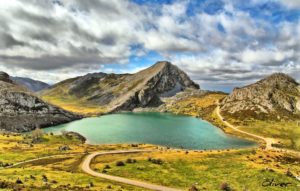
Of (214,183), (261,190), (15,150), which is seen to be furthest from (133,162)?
(15,150)

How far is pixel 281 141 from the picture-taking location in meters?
192

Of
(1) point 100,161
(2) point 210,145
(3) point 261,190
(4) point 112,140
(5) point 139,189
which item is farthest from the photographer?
(4) point 112,140

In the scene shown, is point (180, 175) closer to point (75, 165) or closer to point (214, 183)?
point (214, 183)

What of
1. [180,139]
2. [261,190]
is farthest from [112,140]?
[261,190]

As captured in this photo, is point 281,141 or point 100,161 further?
point 281,141

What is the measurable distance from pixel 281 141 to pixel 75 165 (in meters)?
138

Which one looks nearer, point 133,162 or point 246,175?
point 246,175

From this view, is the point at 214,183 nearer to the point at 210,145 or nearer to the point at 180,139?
the point at 210,145

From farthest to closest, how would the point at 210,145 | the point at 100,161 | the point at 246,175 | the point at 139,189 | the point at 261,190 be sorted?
1. the point at 210,145
2. the point at 100,161
3. the point at 246,175
4. the point at 261,190
5. the point at 139,189

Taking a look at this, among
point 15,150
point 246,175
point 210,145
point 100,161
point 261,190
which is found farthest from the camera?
point 210,145

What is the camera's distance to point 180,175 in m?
84.9

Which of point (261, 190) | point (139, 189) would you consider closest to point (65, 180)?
point (139, 189)

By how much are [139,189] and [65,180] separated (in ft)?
52.7

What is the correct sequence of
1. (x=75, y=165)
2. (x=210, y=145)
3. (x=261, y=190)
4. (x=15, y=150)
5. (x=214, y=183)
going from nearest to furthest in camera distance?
(x=261, y=190) → (x=214, y=183) → (x=75, y=165) → (x=15, y=150) → (x=210, y=145)
